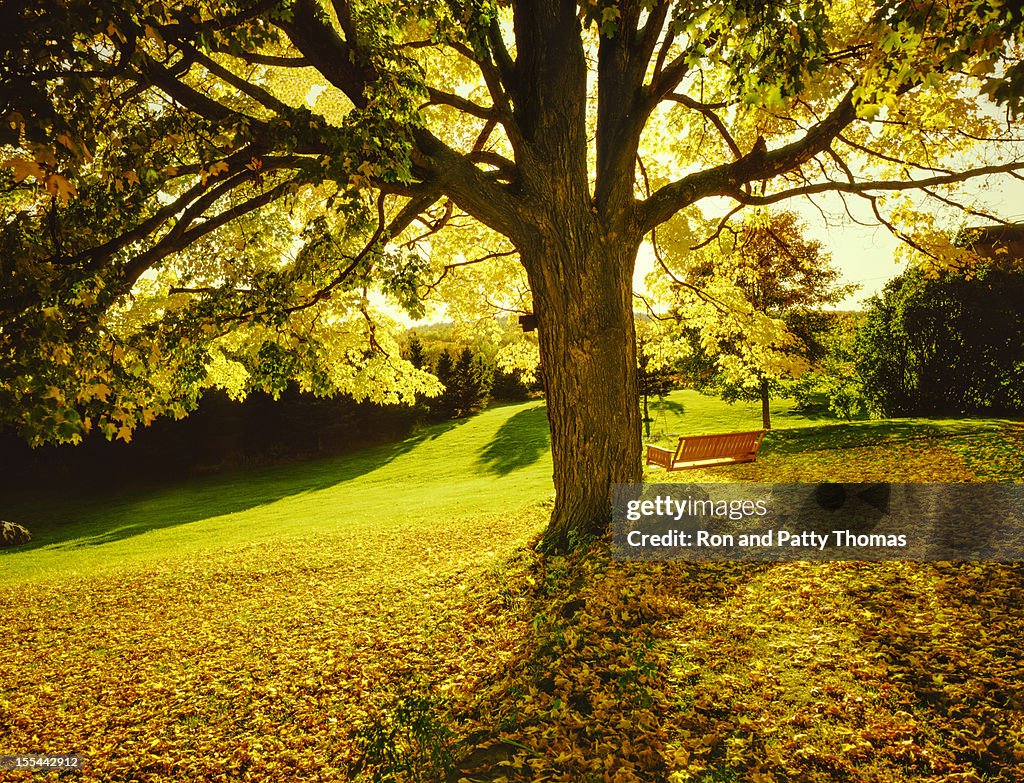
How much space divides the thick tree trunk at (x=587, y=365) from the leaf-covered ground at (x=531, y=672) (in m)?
0.74

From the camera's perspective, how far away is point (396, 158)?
5.00 meters

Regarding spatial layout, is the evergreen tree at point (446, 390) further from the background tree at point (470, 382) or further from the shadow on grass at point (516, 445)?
the shadow on grass at point (516, 445)

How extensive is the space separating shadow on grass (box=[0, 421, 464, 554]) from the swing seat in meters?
15.8

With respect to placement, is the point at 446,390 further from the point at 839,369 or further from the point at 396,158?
the point at 396,158

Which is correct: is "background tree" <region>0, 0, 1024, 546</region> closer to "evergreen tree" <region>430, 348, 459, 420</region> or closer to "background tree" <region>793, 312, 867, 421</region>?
"background tree" <region>793, 312, 867, 421</region>

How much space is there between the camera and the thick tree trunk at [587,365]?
227 inches

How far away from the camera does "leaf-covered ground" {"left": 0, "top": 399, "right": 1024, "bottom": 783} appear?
294cm

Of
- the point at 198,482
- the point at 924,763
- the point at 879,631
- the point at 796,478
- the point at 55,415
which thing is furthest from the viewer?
the point at 198,482

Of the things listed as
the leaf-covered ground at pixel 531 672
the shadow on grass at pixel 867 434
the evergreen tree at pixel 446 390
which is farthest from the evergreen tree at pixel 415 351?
the leaf-covered ground at pixel 531 672

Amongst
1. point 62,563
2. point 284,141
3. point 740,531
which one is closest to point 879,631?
point 740,531

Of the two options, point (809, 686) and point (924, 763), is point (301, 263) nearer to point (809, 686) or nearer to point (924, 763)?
point (809, 686)

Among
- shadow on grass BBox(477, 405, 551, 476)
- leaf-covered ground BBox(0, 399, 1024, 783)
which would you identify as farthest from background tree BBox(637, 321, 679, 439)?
shadow on grass BBox(477, 405, 551, 476)

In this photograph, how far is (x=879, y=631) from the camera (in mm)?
3775

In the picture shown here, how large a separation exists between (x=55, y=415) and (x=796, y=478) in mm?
11611
